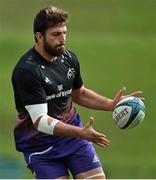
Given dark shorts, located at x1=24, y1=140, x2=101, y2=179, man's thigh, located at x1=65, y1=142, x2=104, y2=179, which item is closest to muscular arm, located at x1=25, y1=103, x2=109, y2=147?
dark shorts, located at x1=24, y1=140, x2=101, y2=179

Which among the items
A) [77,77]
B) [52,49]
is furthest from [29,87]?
[77,77]

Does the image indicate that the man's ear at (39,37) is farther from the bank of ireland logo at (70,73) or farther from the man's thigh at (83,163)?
the man's thigh at (83,163)

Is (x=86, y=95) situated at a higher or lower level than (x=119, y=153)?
higher

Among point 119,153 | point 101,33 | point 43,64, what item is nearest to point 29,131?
point 43,64

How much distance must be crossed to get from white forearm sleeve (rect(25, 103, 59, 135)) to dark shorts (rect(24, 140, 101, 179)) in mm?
354

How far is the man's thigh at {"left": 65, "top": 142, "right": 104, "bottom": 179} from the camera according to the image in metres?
6.82

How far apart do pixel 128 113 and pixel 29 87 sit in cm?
91

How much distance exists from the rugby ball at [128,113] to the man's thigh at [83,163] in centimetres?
39

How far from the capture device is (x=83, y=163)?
6836 mm

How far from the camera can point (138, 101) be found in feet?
22.9

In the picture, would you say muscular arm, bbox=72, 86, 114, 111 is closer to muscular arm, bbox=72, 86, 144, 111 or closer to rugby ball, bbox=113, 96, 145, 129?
muscular arm, bbox=72, 86, 144, 111

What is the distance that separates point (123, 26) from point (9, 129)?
443 centimetres

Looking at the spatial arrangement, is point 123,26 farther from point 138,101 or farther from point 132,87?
point 138,101

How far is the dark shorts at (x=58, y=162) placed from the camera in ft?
22.2
